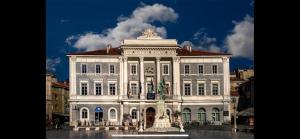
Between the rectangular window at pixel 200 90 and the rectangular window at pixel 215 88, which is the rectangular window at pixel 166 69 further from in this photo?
the rectangular window at pixel 215 88

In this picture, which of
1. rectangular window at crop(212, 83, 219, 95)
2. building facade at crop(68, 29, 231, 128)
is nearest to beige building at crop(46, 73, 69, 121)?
building facade at crop(68, 29, 231, 128)

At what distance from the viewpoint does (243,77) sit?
265ft

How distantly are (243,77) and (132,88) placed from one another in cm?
2580

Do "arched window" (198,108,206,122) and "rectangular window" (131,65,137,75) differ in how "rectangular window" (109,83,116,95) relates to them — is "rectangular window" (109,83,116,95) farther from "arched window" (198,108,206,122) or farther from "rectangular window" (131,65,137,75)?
"arched window" (198,108,206,122)

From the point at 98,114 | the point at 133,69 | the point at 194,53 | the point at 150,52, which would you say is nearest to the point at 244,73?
the point at 194,53

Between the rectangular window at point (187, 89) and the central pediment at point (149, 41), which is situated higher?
the central pediment at point (149, 41)

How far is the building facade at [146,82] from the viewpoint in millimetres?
58812

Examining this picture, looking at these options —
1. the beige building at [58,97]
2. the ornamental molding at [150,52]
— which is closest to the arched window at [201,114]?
A: the ornamental molding at [150,52]

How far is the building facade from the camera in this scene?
2315 inches

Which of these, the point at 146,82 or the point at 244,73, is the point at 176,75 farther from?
the point at 244,73
